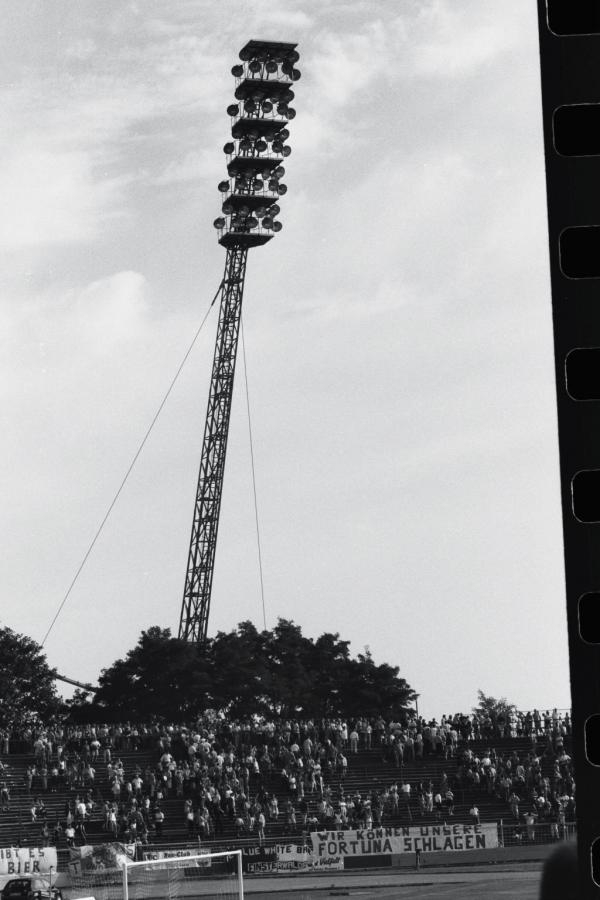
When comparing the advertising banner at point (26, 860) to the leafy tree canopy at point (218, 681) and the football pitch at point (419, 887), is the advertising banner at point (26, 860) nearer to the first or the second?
the football pitch at point (419, 887)

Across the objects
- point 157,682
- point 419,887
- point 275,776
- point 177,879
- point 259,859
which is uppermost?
point 157,682

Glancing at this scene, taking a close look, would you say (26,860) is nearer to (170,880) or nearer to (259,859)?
(259,859)

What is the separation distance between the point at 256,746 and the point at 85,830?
31.5 feet

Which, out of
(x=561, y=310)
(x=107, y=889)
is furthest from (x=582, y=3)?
(x=107, y=889)

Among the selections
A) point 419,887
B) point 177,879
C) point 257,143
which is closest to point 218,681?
point 257,143

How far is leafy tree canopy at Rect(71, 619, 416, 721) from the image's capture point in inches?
3912

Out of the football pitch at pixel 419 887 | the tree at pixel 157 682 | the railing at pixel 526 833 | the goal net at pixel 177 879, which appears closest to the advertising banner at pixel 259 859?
the football pitch at pixel 419 887

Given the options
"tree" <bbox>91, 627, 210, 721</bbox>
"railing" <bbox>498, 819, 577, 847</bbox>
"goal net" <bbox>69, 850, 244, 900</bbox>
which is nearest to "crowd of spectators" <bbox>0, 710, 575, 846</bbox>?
"railing" <bbox>498, 819, 577, 847</bbox>

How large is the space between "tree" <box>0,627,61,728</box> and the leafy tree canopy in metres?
2.29

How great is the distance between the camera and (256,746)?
5528cm

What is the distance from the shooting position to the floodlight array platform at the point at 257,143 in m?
75.2

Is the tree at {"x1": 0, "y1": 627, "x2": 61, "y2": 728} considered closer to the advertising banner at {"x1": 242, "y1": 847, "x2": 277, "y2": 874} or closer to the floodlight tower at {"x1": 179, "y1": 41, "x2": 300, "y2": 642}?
the floodlight tower at {"x1": 179, "y1": 41, "x2": 300, "y2": 642}

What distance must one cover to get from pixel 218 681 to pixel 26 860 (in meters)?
56.5

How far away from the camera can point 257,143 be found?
3093 inches
